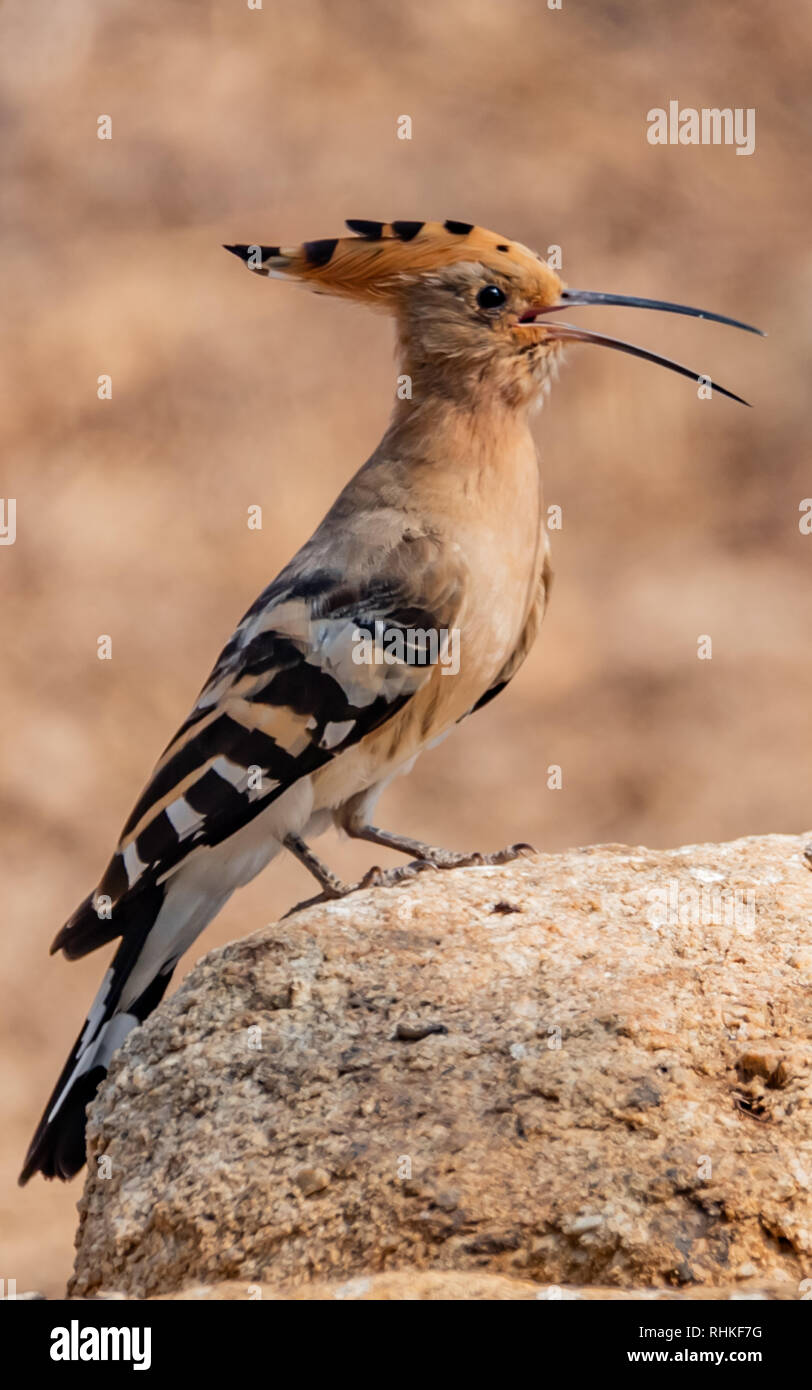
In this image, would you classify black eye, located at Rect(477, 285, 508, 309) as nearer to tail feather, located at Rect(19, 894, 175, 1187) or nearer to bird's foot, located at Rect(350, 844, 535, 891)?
bird's foot, located at Rect(350, 844, 535, 891)

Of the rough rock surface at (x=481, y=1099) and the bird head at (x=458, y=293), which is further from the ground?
the bird head at (x=458, y=293)

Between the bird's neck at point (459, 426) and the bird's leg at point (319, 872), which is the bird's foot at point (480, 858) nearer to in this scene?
the bird's leg at point (319, 872)

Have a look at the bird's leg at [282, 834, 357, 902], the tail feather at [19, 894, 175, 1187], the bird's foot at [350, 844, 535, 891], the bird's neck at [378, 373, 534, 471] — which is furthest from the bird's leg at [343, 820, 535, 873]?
the bird's neck at [378, 373, 534, 471]

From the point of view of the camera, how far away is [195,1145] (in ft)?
6.58

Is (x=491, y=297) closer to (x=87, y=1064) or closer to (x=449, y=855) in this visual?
(x=449, y=855)

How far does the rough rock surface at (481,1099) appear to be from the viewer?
70.4 inches

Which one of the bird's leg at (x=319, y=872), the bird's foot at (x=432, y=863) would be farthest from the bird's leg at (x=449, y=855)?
the bird's leg at (x=319, y=872)

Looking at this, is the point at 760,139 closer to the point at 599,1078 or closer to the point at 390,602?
the point at 390,602

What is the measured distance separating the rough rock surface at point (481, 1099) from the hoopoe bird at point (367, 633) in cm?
31

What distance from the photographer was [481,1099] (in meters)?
1.97

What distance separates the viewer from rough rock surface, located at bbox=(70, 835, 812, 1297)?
70.4 inches

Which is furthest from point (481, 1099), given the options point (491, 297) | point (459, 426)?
point (491, 297)

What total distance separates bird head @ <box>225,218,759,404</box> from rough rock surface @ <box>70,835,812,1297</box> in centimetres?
99

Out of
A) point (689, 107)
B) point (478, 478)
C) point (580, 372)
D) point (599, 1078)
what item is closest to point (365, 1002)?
point (599, 1078)
